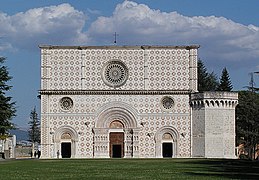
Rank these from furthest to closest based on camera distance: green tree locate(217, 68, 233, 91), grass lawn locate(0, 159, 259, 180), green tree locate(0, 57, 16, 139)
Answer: green tree locate(217, 68, 233, 91), green tree locate(0, 57, 16, 139), grass lawn locate(0, 159, 259, 180)

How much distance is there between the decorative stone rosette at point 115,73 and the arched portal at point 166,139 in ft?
20.2

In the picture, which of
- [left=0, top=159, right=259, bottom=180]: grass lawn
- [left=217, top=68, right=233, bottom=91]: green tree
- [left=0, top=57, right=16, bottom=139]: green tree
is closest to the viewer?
[left=0, top=159, right=259, bottom=180]: grass lawn

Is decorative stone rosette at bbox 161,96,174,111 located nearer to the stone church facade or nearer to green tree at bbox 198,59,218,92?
the stone church facade

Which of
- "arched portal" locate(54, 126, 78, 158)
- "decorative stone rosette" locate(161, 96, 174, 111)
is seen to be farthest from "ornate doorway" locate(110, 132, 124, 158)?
"decorative stone rosette" locate(161, 96, 174, 111)

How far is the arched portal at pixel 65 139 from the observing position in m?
67.8

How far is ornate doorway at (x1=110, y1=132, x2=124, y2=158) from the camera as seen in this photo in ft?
226

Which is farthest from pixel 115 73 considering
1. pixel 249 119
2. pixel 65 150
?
pixel 249 119

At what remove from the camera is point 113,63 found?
226 feet

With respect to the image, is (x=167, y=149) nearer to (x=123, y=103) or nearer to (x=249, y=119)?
(x=123, y=103)

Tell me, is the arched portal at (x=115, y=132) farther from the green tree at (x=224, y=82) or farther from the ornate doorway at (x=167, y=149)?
the green tree at (x=224, y=82)

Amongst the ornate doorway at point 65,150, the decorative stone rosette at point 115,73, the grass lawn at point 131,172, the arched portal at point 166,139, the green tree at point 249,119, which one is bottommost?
the grass lawn at point 131,172

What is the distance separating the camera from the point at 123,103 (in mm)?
68375

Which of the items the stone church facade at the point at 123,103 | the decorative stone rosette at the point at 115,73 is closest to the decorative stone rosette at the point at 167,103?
the stone church facade at the point at 123,103

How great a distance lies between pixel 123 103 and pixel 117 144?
13.6 feet
